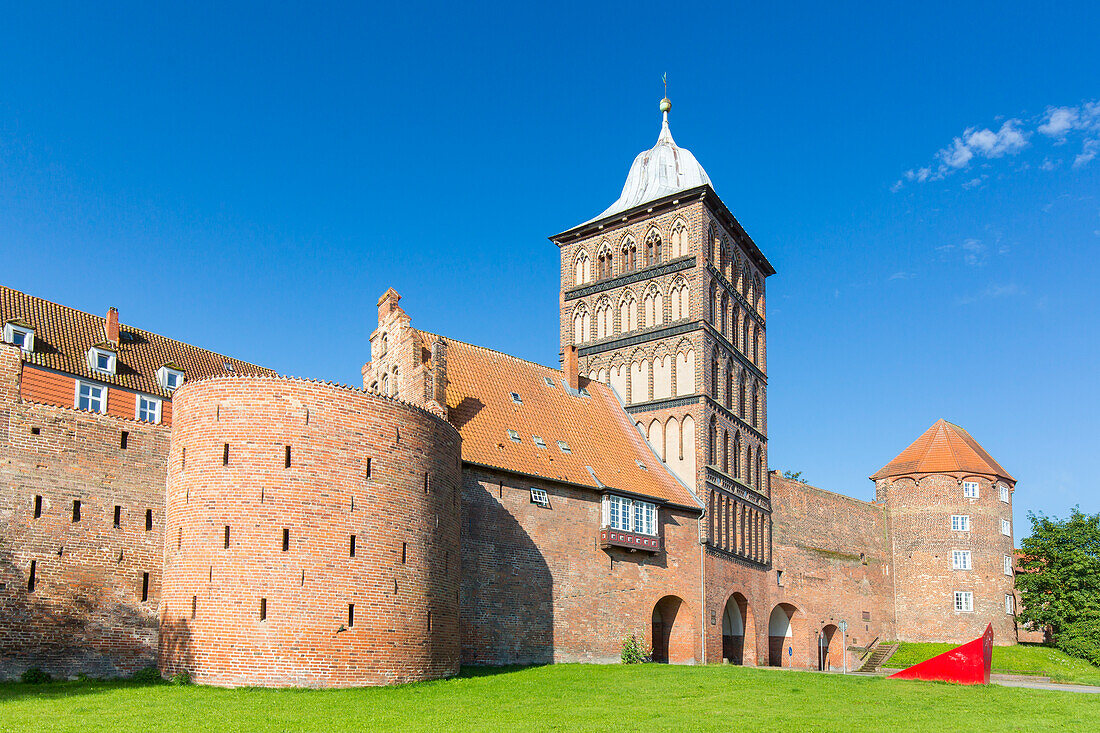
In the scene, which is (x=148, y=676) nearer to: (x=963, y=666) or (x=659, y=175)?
(x=963, y=666)

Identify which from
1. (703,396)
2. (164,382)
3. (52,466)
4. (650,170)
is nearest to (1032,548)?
(703,396)

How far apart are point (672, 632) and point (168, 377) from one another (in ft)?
76.0

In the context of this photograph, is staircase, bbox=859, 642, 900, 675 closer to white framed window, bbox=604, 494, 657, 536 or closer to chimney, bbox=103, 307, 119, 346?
white framed window, bbox=604, 494, 657, 536

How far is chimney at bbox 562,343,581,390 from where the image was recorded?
4738 cm

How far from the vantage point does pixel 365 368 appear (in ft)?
146

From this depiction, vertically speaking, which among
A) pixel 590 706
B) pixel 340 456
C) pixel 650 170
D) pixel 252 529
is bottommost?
pixel 590 706

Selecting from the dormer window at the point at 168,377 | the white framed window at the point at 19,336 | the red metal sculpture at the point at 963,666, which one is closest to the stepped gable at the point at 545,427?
the dormer window at the point at 168,377

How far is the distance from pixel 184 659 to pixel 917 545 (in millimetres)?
46871

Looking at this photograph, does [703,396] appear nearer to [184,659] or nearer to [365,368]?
[365,368]

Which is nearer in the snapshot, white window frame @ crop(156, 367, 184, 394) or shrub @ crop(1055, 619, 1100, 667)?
white window frame @ crop(156, 367, 184, 394)

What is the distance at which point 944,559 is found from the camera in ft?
197

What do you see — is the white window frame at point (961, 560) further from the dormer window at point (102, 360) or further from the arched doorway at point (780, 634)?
the dormer window at point (102, 360)

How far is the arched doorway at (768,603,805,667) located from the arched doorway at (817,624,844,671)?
8.37 ft

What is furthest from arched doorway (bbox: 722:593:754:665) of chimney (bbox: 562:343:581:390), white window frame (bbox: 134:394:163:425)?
white window frame (bbox: 134:394:163:425)
